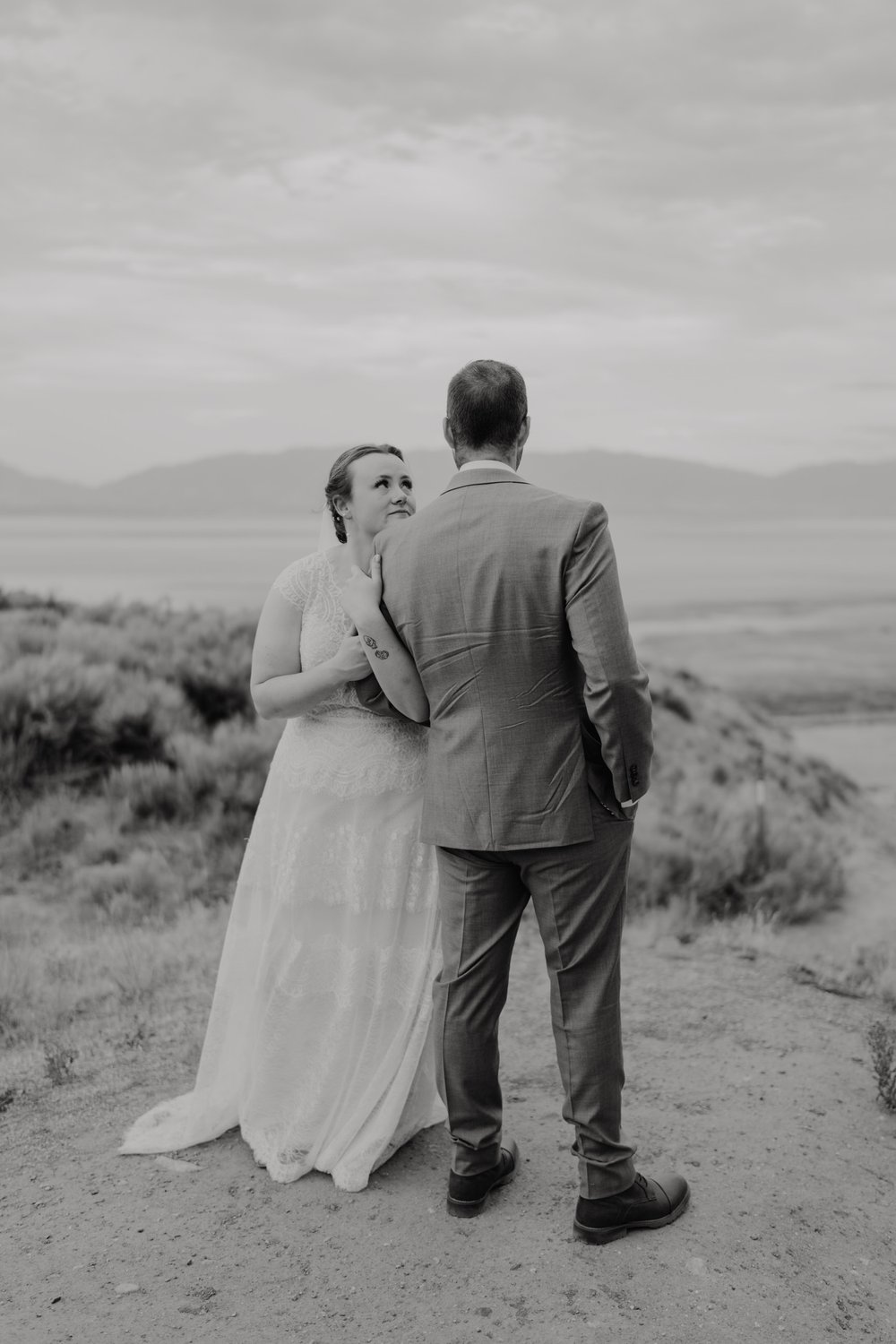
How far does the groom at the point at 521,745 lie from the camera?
119 inches

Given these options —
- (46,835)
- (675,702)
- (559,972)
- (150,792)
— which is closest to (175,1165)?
(559,972)

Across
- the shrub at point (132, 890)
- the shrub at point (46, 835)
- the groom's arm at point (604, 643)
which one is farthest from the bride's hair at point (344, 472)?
the shrub at point (46, 835)

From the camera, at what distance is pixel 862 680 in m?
30.3

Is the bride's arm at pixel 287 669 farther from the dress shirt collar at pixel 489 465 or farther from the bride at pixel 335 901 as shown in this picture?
the dress shirt collar at pixel 489 465

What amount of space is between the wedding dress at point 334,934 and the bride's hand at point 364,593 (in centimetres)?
31

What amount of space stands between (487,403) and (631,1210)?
2404 mm

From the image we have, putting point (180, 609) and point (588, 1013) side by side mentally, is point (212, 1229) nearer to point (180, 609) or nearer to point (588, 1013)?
point (588, 1013)

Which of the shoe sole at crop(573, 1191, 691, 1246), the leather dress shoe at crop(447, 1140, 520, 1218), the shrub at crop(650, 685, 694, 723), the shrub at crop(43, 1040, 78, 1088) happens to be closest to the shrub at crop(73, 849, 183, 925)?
the shrub at crop(43, 1040, 78, 1088)

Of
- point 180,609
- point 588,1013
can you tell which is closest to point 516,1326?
point 588,1013

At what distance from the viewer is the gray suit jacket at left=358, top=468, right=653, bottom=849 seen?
9.81 ft

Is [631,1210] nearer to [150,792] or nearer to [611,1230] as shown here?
[611,1230]

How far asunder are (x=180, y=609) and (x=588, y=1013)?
12.9 metres

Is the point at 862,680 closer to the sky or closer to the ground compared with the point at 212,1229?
closer to the ground

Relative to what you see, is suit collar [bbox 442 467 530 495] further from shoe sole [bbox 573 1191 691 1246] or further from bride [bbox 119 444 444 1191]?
shoe sole [bbox 573 1191 691 1246]
